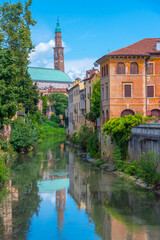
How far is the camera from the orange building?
3578cm

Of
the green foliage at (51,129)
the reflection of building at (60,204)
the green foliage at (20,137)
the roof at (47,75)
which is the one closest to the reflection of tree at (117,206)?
the reflection of building at (60,204)

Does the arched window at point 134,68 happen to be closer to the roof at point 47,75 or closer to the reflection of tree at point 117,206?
the reflection of tree at point 117,206

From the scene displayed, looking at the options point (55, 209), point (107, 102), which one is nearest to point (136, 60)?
point (107, 102)

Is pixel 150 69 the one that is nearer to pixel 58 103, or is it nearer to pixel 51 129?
pixel 51 129

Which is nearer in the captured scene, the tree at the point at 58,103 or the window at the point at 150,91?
the window at the point at 150,91

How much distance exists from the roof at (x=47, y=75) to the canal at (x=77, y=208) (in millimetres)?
128428

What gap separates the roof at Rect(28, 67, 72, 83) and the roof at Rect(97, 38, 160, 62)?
4665 inches

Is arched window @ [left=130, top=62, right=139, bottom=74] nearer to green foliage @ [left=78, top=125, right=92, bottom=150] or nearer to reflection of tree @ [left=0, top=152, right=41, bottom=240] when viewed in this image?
reflection of tree @ [left=0, top=152, right=41, bottom=240]

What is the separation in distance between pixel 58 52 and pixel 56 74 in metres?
12.7

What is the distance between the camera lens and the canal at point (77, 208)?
54.5 ft

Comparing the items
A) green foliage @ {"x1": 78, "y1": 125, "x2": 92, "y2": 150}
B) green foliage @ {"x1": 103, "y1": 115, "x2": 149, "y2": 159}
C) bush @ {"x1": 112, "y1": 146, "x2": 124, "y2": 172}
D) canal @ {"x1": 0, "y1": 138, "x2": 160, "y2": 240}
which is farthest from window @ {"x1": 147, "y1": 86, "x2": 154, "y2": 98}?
green foliage @ {"x1": 78, "y1": 125, "x2": 92, "y2": 150}

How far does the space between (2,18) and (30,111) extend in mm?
25604

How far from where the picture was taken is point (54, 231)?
1686 centimetres

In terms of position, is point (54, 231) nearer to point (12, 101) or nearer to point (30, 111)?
point (12, 101)
